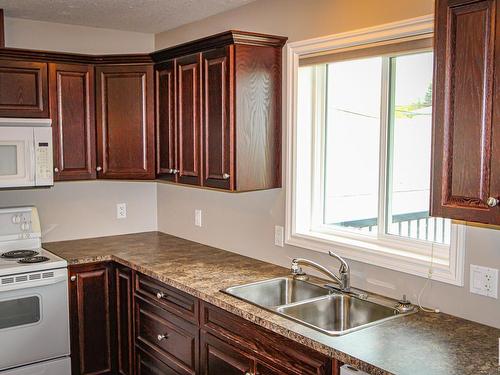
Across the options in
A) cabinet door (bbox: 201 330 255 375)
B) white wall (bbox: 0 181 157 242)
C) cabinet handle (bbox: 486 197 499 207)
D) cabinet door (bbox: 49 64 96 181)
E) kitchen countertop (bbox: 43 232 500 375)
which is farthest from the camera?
white wall (bbox: 0 181 157 242)

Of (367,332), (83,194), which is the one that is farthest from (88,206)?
(367,332)

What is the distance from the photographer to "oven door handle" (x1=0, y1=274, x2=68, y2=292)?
3.19 metres

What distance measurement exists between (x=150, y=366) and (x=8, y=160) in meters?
1.47

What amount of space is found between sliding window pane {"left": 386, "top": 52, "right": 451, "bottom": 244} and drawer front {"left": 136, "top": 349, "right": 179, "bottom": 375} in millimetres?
1425

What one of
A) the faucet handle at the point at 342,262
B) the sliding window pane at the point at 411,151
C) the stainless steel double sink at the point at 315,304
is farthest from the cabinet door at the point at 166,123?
the sliding window pane at the point at 411,151

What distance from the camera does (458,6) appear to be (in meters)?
1.86

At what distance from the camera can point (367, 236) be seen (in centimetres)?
289

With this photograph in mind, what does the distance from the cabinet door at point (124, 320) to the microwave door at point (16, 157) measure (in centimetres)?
79

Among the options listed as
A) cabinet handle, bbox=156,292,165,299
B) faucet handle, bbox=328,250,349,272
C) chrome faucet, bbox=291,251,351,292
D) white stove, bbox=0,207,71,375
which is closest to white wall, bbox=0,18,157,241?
white stove, bbox=0,207,71,375

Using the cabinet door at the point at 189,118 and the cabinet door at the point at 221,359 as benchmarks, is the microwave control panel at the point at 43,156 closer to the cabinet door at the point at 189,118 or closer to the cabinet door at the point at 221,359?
the cabinet door at the point at 189,118

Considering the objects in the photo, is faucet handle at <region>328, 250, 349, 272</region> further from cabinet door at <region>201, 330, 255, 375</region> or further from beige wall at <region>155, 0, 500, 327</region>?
cabinet door at <region>201, 330, 255, 375</region>

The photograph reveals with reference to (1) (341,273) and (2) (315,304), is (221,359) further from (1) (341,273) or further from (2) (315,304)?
(1) (341,273)

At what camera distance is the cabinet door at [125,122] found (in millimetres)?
3779

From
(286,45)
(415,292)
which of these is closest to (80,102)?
(286,45)
